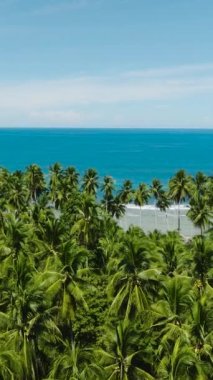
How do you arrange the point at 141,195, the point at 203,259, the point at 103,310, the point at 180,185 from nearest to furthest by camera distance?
the point at 203,259, the point at 103,310, the point at 180,185, the point at 141,195

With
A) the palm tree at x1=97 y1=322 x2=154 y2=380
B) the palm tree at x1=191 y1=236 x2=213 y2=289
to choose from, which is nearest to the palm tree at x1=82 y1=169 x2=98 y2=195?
the palm tree at x1=191 y1=236 x2=213 y2=289

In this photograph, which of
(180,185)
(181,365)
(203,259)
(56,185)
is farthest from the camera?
(56,185)

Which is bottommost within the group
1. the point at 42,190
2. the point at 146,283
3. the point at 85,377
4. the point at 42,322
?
the point at 85,377

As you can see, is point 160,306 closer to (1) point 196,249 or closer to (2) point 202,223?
(1) point 196,249

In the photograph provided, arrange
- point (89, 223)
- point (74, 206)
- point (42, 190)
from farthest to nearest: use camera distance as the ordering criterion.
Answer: point (42, 190) < point (74, 206) < point (89, 223)

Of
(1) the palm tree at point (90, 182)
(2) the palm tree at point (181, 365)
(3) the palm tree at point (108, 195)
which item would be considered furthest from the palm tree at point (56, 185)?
(2) the palm tree at point (181, 365)

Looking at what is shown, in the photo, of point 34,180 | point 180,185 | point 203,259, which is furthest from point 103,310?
point 34,180

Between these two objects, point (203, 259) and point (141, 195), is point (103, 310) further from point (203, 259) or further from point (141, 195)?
point (141, 195)

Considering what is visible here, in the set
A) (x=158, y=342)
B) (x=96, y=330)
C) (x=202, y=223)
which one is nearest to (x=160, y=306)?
(x=158, y=342)
